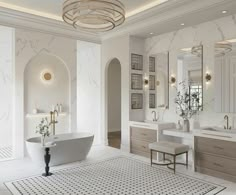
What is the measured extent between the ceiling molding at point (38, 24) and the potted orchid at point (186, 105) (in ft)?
9.90

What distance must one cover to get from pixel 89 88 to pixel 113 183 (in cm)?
425

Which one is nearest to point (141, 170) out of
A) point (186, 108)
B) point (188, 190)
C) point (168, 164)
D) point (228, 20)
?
point (168, 164)

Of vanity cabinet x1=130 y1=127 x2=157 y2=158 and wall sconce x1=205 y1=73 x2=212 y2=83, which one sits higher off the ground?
wall sconce x1=205 y1=73 x2=212 y2=83

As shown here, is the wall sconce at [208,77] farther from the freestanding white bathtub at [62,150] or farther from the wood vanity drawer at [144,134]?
the freestanding white bathtub at [62,150]

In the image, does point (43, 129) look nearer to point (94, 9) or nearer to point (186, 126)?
point (94, 9)

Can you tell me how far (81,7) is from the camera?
3.57 m

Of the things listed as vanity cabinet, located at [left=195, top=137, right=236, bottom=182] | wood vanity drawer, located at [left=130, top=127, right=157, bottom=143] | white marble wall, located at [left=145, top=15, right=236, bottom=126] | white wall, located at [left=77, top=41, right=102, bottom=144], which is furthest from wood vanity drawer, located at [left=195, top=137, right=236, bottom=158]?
white wall, located at [left=77, top=41, right=102, bottom=144]

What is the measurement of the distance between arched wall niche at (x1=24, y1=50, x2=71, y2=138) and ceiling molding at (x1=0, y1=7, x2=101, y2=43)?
0.59 metres

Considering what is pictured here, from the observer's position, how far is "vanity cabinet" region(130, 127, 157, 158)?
5.46 meters

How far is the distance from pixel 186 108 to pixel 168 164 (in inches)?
54.0

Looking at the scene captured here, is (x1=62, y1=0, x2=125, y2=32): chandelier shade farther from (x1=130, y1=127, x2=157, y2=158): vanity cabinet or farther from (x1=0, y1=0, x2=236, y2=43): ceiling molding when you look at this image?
(x1=130, y1=127, x2=157, y2=158): vanity cabinet

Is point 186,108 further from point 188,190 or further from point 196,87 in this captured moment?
point 188,190

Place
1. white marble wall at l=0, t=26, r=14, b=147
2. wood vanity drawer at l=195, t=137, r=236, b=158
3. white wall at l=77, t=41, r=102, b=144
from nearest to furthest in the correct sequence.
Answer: wood vanity drawer at l=195, t=137, r=236, b=158 < white marble wall at l=0, t=26, r=14, b=147 < white wall at l=77, t=41, r=102, b=144

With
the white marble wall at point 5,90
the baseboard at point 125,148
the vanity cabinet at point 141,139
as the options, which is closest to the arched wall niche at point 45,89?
the white marble wall at point 5,90
